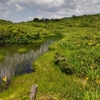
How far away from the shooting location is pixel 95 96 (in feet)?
34.0

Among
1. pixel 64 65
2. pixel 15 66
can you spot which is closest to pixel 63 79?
pixel 64 65

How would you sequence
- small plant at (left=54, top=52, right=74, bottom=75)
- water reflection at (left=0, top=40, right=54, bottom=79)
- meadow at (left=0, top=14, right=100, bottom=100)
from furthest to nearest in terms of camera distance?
1. water reflection at (left=0, top=40, right=54, bottom=79)
2. small plant at (left=54, top=52, right=74, bottom=75)
3. meadow at (left=0, top=14, right=100, bottom=100)

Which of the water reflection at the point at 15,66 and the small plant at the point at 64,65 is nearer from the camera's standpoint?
the small plant at the point at 64,65

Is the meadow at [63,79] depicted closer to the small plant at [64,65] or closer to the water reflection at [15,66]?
the small plant at [64,65]

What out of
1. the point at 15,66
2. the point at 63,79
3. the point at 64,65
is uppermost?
the point at 64,65

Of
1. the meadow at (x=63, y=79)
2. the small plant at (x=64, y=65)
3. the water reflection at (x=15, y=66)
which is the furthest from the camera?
the water reflection at (x=15, y=66)

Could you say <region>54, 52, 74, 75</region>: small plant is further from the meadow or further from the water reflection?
the water reflection

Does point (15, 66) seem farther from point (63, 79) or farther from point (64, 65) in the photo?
point (63, 79)

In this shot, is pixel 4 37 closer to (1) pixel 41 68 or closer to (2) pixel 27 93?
(1) pixel 41 68

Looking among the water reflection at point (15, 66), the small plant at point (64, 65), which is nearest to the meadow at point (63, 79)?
the small plant at point (64, 65)

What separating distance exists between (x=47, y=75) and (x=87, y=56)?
16.4 feet

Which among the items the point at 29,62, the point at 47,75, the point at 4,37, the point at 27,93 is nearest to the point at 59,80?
the point at 47,75

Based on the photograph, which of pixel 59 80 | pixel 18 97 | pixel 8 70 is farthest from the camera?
pixel 8 70

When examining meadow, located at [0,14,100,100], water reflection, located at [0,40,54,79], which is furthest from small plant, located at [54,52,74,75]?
water reflection, located at [0,40,54,79]
